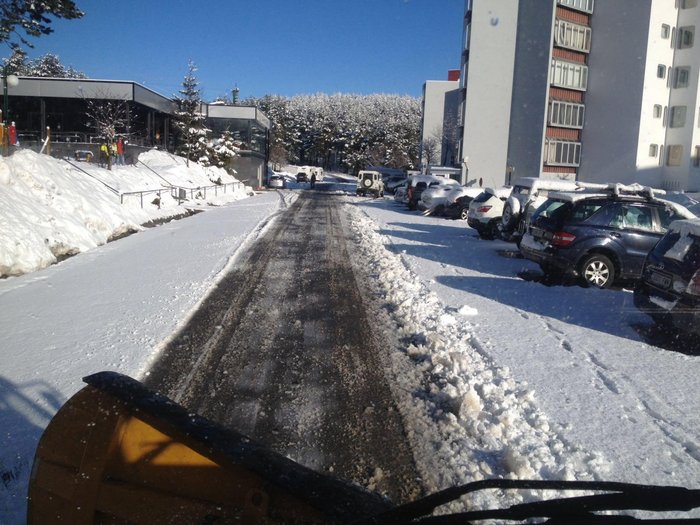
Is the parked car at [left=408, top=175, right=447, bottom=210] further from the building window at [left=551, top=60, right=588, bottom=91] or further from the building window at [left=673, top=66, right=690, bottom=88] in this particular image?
the building window at [left=673, top=66, right=690, bottom=88]

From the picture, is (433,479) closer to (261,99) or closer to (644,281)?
(644,281)

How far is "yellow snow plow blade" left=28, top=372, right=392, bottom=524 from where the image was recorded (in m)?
2.13

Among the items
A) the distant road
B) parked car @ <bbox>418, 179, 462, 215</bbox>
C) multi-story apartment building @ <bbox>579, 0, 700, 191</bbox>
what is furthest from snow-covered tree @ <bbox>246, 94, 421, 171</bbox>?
the distant road

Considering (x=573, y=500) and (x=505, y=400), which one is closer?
(x=573, y=500)

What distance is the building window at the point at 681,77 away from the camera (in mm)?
44562

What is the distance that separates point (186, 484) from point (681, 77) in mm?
52169

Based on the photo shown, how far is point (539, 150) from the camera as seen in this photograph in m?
48.8

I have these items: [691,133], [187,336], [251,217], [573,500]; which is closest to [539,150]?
[691,133]

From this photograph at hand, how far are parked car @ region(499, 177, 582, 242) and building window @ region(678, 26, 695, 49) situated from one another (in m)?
37.5

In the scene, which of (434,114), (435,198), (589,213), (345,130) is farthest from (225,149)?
(345,130)

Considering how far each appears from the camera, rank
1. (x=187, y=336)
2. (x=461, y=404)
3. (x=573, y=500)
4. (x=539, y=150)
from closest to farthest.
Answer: (x=573, y=500)
(x=461, y=404)
(x=187, y=336)
(x=539, y=150)

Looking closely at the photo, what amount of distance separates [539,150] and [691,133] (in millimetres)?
11041

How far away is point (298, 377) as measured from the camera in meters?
5.88

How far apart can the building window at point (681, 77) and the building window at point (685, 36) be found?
168 cm
